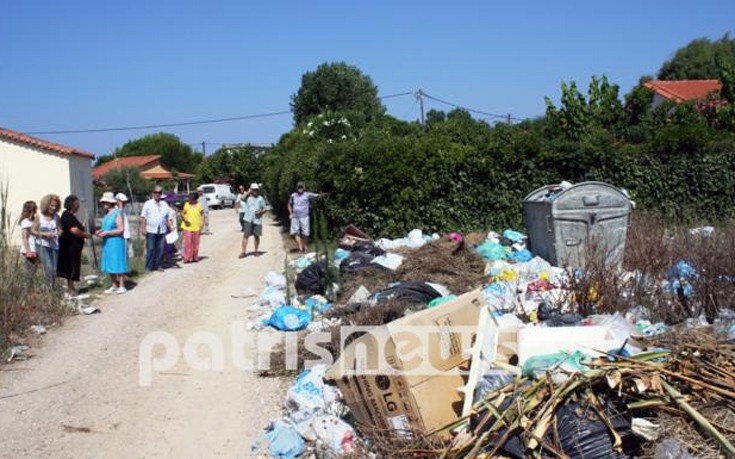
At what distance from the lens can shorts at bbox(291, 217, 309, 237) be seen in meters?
14.7

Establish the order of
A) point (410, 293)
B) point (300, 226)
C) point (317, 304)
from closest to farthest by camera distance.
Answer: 1. point (410, 293)
2. point (317, 304)
3. point (300, 226)

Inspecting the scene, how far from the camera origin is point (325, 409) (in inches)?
206

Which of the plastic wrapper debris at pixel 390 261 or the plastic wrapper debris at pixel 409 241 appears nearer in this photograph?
the plastic wrapper debris at pixel 390 261

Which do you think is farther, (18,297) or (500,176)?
(500,176)

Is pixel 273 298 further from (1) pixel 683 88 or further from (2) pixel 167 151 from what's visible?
(2) pixel 167 151

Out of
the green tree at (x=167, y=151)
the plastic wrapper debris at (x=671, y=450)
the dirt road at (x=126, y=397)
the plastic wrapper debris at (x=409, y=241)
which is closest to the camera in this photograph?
the plastic wrapper debris at (x=671, y=450)

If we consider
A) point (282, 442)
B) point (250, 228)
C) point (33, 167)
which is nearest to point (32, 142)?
point (33, 167)

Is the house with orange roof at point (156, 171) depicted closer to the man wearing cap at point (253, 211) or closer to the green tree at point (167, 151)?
the green tree at point (167, 151)

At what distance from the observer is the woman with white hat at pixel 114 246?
1050 cm

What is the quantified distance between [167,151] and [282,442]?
78497 millimetres

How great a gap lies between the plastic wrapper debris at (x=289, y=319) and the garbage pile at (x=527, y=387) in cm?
152

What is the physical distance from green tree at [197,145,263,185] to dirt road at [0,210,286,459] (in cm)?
4616

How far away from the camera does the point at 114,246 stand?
10.5 metres

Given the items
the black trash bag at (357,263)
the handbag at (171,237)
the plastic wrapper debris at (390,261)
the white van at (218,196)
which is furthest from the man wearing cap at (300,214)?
the white van at (218,196)
